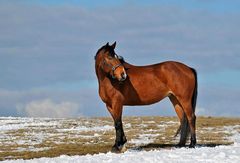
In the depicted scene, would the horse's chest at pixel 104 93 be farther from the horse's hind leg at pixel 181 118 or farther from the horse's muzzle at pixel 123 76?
the horse's hind leg at pixel 181 118

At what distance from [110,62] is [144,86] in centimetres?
146

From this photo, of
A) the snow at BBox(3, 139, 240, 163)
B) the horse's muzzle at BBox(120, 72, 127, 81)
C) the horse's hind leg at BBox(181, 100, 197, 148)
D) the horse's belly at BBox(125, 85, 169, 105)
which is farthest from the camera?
the horse's hind leg at BBox(181, 100, 197, 148)

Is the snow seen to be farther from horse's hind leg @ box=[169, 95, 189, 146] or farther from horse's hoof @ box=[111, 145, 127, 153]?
horse's hind leg @ box=[169, 95, 189, 146]

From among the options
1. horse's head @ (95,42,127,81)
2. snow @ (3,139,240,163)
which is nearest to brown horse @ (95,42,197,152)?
horse's head @ (95,42,127,81)

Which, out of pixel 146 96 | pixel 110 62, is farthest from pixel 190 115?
pixel 110 62

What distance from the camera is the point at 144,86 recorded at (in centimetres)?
1433

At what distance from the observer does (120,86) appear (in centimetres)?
1389

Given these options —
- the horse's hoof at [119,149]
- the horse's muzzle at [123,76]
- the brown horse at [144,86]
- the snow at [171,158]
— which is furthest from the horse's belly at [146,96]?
the snow at [171,158]

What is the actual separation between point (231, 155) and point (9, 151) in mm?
10043

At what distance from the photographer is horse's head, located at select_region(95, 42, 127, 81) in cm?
1337

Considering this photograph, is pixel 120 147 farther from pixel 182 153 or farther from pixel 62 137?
pixel 62 137

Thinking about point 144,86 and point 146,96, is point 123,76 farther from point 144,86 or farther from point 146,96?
point 146,96

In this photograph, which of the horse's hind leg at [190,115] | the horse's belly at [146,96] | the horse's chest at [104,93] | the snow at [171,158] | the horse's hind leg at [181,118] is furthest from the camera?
the horse's hind leg at [181,118]

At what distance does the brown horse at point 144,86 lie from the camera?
540 inches
